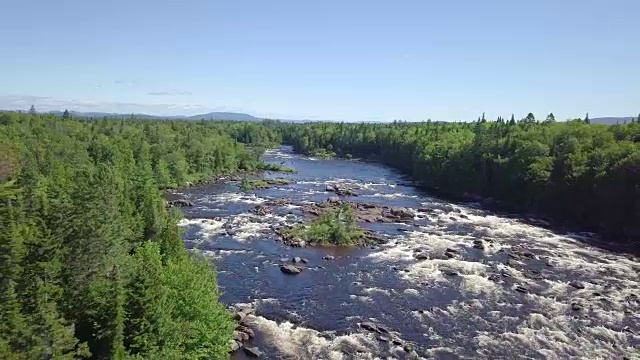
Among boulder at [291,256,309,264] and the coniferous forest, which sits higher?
the coniferous forest

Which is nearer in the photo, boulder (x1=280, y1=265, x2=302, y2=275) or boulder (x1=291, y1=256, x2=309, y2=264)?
boulder (x1=280, y1=265, x2=302, y2=275)

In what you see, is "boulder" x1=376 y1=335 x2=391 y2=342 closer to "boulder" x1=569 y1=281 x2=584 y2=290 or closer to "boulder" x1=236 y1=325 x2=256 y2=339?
"boulder" x1=236 y1=325 x2=256 y2=339

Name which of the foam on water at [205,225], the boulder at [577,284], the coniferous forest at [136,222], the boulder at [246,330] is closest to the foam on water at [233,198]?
the coniferous forest at [136,222]

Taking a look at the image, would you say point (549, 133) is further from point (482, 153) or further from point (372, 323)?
point (372, 323)

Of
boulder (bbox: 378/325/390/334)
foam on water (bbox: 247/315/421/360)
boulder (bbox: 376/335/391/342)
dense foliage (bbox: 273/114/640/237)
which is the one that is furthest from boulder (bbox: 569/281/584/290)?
dense foliage (bbox: 273/114/640/237)

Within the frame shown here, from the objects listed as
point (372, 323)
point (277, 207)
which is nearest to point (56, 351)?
point (372, 323)

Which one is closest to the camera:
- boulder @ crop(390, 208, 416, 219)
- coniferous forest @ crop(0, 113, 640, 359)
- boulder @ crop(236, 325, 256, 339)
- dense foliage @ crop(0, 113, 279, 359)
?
dense foliage @ crop(0, 113, 279, 359)

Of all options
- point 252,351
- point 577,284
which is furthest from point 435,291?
point 252,351
